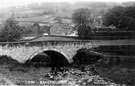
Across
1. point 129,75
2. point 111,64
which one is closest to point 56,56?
point 111,64

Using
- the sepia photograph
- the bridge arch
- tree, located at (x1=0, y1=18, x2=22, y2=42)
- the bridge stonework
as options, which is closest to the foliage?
the sepia photograph

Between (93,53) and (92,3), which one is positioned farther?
(92,3)

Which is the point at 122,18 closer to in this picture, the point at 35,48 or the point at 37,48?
the point at 37,48

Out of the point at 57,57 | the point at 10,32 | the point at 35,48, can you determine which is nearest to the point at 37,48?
the point at 35,48

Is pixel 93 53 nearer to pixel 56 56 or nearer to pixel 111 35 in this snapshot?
pixel 56 56

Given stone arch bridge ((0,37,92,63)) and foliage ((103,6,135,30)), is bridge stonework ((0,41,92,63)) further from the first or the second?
foliage ((103,6,135,30))

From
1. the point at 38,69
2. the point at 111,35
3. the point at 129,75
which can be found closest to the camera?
the point at 129,75
